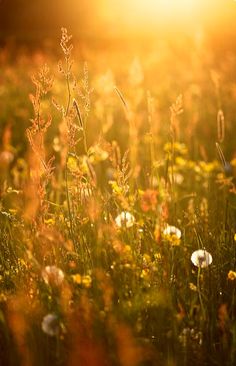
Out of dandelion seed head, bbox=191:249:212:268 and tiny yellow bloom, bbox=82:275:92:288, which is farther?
dandelion seed head, bbox=191:249:212:268

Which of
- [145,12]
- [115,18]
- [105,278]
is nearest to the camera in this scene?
[105,278]

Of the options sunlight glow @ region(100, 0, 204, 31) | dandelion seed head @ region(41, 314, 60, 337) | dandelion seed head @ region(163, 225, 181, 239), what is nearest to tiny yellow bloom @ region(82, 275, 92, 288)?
dandelion seed head @ region(41, 314, 60, 337)

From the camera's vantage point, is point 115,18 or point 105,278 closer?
point 105,278

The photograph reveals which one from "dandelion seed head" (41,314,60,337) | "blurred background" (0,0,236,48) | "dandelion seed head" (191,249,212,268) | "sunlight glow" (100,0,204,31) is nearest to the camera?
"dandelion seed head" (41,314,60,337)

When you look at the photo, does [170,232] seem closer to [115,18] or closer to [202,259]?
[202,259]

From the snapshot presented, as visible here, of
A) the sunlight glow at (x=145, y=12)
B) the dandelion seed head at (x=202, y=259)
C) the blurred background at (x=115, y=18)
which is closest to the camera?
the dandelion seed head at (x=202, y=259)

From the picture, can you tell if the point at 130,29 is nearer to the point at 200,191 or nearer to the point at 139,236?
the point at 200,191

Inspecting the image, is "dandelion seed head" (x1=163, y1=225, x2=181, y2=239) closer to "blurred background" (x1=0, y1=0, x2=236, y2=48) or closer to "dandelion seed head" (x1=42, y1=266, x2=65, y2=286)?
"dandelion seed head" (x1=42, y1=266, x2=65, y2=286)

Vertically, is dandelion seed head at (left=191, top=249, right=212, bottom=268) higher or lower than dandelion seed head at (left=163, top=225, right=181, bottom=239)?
lower

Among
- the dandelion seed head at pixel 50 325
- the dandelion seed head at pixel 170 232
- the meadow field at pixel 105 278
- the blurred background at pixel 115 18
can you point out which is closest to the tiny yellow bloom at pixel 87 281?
the meadow field at pixel 105 278

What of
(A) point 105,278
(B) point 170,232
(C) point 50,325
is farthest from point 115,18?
(C) point 50,325

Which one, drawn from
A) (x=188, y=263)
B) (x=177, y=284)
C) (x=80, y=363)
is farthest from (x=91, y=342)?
(x=188, y=263)

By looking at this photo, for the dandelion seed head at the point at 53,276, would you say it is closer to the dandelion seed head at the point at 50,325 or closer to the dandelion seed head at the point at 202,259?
the dandelion seed head at the point at 50,325

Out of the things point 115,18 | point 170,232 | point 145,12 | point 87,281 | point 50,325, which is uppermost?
point 145,12
